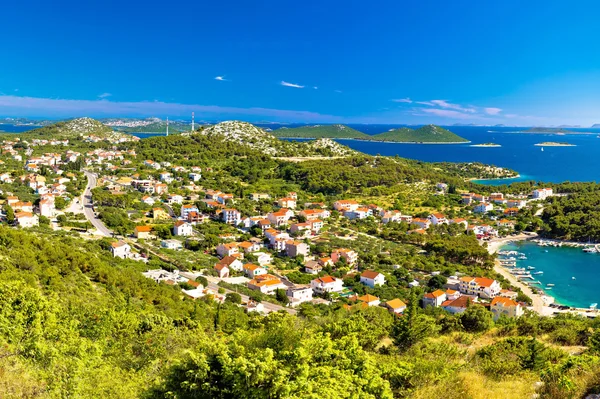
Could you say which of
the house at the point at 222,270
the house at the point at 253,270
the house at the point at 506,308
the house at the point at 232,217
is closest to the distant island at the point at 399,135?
the house at the point at 232,217

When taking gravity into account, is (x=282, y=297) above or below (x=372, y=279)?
below

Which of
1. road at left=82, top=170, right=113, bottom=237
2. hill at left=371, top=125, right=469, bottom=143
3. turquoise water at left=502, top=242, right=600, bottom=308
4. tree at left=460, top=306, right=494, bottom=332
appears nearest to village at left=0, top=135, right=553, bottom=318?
road at left=82, top=170, right=113, bottom=237

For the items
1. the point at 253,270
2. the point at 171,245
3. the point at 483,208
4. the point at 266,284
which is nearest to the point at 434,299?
the point at 266,284

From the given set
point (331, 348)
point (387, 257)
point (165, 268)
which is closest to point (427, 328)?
point (331, 348)

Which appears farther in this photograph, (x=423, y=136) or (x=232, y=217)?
(x=423, y=136)

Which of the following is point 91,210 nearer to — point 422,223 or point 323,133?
point 422,223

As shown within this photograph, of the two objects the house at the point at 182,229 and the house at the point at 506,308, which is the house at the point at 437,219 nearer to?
the house at the point at 506,308
